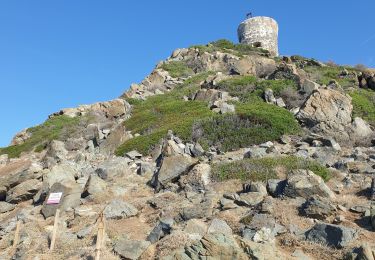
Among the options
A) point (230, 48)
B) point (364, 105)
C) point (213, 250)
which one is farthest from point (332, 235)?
point (230, 48)

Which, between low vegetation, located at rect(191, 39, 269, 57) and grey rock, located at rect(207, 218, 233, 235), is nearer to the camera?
grey rock, located at rect(207, 218, 233, 235)

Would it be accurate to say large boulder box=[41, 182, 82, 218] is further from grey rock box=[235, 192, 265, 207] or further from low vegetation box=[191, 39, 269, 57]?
low vegetation box=[191, 39, 269, 57]

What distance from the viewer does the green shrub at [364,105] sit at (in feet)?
73.2

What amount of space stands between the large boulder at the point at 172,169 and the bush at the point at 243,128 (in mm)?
3410

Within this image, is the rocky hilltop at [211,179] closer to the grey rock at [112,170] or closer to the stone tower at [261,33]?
the grey rock at [112,170]

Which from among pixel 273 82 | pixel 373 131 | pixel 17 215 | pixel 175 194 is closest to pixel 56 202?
pixel 17 215

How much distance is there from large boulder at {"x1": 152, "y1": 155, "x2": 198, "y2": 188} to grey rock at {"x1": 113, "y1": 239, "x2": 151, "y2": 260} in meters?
4.45

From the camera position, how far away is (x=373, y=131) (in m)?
20.6

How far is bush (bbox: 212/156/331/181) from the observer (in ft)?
48.2

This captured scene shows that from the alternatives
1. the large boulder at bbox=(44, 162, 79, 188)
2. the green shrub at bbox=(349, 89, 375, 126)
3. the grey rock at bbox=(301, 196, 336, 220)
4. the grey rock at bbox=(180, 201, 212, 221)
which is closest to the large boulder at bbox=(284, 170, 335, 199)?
the grey rock at bbox=(301, 196, 336, 220)

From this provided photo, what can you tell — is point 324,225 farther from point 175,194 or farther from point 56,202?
point 56,202

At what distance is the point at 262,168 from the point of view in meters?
15.1

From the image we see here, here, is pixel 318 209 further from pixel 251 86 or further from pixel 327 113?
A: pixel 251 86

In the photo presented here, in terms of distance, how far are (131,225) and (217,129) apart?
8540mm
